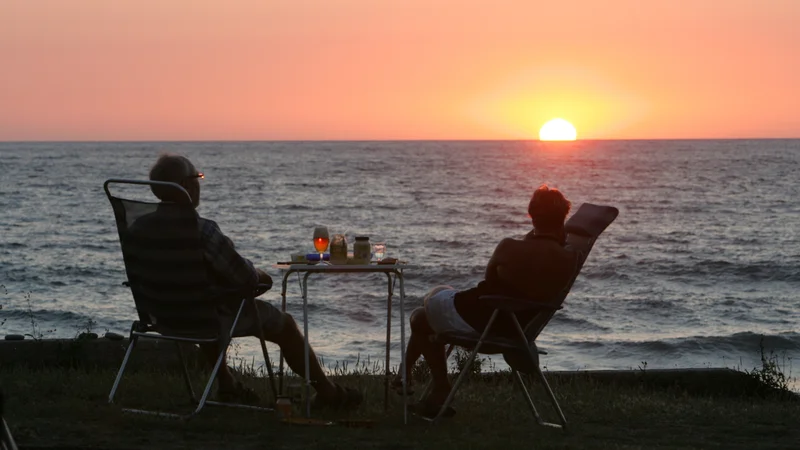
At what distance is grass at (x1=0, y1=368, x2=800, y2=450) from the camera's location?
4.95 m

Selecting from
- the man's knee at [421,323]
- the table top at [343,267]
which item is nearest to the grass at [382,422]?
the man's knee at [421,323]

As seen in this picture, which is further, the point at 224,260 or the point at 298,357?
the point at 298,357

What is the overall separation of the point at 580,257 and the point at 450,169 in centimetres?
6950

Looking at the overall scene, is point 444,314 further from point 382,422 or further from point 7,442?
point 7,442

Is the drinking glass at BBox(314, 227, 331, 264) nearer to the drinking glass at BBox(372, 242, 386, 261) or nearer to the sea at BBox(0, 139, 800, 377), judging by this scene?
the drinking glass at BBox(372, 242, 386, 261)

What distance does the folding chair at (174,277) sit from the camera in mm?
5332

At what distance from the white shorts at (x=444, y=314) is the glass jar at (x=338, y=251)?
0.51m

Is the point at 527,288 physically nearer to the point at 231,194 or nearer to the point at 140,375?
the point at 140,375

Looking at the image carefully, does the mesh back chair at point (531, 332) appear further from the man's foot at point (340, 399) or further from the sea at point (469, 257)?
the sea at point (469, 257)

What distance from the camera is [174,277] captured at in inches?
212

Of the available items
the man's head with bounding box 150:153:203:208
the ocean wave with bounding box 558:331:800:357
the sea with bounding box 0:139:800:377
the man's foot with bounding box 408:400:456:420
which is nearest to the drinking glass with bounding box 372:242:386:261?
the man's foot with bounding box 408:400:456:420

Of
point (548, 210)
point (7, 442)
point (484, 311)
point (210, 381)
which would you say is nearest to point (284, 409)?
point (210, 381)

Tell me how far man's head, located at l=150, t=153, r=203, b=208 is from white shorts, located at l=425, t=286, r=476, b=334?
1343 millimetres

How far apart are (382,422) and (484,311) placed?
2.59 ft
